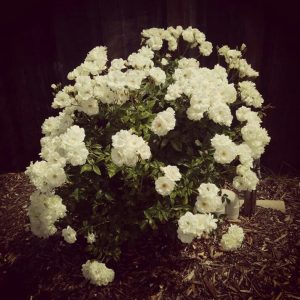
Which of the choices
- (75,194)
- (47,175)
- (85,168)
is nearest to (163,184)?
(85,168)

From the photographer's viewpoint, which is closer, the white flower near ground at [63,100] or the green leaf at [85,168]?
the green leaf at [85,168]

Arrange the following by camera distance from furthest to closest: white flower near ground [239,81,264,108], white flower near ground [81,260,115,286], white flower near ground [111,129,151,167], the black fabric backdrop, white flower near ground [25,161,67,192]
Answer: the black fabric backdrop < white flower near ground [239,81,264,108] < white flower near ground [81,260,115,286] < white flower near ground [25,161,67,192] < white flower near ground [111,129,151,167]

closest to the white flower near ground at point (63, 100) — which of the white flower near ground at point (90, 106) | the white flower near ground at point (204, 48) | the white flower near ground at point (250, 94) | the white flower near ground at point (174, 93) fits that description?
the white flower near ground at point (90, 106)

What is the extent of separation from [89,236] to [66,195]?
1.25 feet

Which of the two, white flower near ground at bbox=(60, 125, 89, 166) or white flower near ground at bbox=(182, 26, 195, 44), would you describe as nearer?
white flower near ground at bbox=(60, 125, 89, 166)

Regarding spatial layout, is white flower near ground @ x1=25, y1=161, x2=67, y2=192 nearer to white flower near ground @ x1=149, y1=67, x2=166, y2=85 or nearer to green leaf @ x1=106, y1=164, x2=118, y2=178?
green leaf @ x1=106, y1=164, x2=118, y2=178

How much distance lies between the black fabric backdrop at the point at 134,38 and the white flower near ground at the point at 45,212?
1943 millimetres

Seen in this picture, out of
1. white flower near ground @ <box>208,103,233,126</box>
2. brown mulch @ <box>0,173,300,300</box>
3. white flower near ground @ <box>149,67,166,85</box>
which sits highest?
white flower near ground @ <box>149,67,166,85</box>

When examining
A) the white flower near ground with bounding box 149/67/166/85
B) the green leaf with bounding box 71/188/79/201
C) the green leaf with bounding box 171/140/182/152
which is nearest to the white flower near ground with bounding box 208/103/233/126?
the green leaf with bounding box 171/140/182/152

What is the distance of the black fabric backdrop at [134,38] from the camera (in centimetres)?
372

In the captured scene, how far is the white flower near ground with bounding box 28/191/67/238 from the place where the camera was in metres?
2.52

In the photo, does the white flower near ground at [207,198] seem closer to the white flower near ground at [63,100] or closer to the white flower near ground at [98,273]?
the white flower near ground at [98,273]

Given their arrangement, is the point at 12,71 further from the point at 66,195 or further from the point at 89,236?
the point at 89,236

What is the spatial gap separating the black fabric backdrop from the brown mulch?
1175 millimetres
